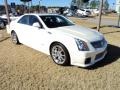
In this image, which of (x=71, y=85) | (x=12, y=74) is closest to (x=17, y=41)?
(x=12, y=74)

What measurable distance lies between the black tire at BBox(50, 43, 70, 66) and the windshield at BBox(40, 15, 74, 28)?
93 cm

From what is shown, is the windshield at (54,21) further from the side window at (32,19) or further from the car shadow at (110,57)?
the car shadow at (110,57)

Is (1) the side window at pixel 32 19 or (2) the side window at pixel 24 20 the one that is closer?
(1) the side window at pixel 32 19

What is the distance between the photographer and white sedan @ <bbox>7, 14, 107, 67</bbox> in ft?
19.7

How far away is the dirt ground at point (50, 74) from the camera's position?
516 centimetres

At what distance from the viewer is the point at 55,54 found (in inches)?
258

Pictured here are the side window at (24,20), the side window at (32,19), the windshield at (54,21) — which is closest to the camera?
the windshield at (54,21)

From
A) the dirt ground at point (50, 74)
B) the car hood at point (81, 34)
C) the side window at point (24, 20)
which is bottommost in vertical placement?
the dirt ground at point (50, 74)

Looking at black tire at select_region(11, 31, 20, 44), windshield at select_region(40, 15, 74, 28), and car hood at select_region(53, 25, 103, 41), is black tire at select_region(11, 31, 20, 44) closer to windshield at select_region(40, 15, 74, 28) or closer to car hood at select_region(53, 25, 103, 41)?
windshield at select_region(40, 15, 74, 28)

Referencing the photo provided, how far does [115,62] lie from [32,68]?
2.65 m

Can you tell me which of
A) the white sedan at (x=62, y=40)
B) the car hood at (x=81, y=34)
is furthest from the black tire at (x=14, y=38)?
the car hood at (x=81, y=34)

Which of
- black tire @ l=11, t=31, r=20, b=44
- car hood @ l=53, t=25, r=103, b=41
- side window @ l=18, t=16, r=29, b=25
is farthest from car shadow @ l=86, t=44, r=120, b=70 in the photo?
black tire @ l=11, t=31, r=20, b=44

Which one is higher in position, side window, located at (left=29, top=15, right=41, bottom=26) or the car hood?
side window, located at (left=29, top=15, right=41, bottom=26)

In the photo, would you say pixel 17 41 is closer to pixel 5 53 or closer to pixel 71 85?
pixel 5 53
